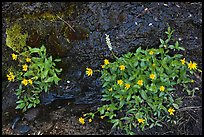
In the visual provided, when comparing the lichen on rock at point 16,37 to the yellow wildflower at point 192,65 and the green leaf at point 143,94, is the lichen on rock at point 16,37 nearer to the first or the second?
the green leaf at point 143,94

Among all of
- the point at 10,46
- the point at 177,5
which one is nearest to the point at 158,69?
the point at 177,5

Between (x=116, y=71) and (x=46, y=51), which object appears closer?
(x=116, y=71)

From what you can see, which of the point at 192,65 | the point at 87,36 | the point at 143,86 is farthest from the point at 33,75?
the point at 192,65

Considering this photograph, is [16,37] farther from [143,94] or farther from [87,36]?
[143,94]

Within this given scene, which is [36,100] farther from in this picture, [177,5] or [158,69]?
[177,5]

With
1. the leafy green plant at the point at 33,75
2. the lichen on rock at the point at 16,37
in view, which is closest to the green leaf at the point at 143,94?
the leafy green plant at the point at 33,75

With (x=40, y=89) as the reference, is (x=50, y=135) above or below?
below

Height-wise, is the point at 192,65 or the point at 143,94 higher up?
the point at 192,65
